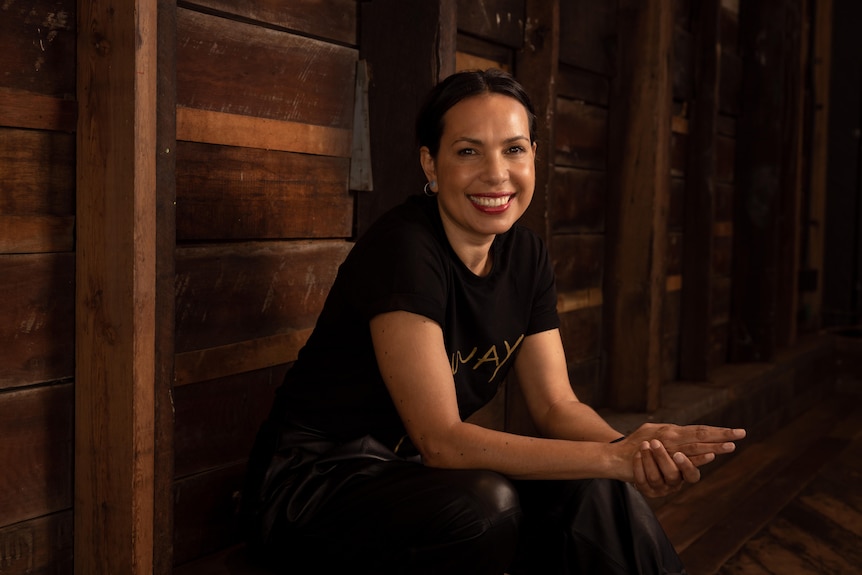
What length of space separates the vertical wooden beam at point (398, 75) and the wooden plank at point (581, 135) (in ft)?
3.86

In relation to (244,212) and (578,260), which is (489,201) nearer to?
(244,212)

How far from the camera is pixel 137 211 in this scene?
172 cm

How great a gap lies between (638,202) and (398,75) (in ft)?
5.20

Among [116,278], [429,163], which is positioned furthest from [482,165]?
[116,278]

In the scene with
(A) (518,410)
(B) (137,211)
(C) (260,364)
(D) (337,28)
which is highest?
(D) (337,28)

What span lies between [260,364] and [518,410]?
1083 millimetres

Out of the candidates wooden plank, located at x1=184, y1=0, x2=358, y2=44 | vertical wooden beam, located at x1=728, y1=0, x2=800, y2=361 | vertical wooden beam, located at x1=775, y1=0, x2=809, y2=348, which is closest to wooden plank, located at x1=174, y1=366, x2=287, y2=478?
wooden plank, located at x1=184, y1=0, x2=358, y2=44

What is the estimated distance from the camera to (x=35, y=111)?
1.78 m

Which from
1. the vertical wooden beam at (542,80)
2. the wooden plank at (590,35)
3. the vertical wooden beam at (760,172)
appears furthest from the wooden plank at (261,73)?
the vertical wooden beam at (760,172)

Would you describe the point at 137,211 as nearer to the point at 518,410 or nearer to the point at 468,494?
the point at 468,494

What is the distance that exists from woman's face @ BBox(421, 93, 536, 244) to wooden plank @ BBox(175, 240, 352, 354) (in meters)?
0.49

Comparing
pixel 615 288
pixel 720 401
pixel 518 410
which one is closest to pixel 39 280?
pixel 518 410

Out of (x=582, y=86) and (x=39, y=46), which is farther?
(x=582, y=86)

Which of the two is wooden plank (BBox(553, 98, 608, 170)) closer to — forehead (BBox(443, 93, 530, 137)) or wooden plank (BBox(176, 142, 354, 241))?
wooden plank (BBox(176, 142, 354, 241))
